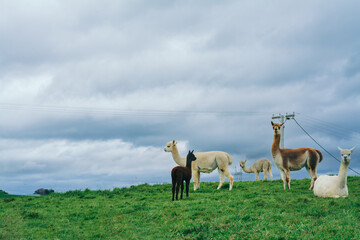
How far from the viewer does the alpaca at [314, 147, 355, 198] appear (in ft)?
43.7

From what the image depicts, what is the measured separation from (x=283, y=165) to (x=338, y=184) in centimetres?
393

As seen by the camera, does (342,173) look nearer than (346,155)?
No

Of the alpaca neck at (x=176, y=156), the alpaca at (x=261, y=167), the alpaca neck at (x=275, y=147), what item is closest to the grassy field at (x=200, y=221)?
the alpaca neck at (x=275, y=147)

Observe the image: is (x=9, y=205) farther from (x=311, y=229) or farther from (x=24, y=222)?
(x=311, y=229)

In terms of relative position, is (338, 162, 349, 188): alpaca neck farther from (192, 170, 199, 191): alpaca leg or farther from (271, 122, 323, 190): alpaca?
(192, 170, 199, 191): alpaca leg

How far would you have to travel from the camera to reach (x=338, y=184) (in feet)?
45.0

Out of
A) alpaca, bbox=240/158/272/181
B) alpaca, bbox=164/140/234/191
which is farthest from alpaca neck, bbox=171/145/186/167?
alpaca, bbox=240/158/272/181

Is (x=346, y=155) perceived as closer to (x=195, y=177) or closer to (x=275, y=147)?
(x=275, y=147)

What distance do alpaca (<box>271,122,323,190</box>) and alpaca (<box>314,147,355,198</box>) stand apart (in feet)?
10.4

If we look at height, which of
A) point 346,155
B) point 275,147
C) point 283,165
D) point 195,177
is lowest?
point 195,177

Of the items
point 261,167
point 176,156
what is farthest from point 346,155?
point 261,167

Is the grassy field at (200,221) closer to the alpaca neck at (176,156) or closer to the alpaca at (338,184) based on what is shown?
the alpaca at (338,184)

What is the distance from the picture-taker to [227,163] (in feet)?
63.9

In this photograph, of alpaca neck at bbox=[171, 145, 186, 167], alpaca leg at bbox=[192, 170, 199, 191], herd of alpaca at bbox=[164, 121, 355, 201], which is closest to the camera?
herd of alpaca at bbox=[164, 121, 355, 201]
